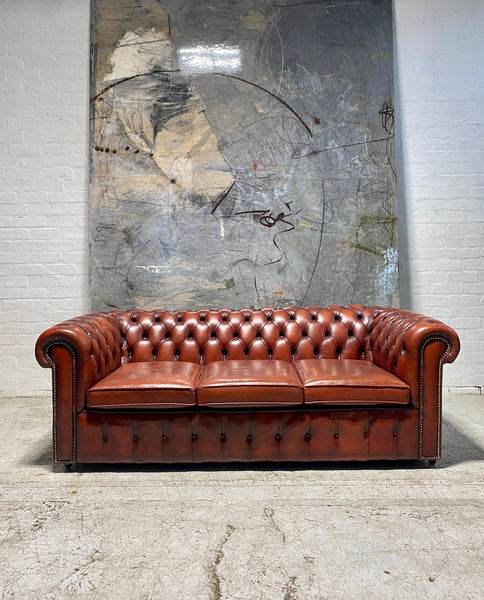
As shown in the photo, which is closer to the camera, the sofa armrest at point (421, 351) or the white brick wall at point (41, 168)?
the sofa armrest at point (421, 351)

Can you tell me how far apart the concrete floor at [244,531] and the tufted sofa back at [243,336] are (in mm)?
786

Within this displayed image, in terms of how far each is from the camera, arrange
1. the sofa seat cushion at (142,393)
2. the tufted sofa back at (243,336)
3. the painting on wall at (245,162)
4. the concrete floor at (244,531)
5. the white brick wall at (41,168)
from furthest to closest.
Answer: the white brick wall at (41,168) → the painting on wall at (245,162) → the tufted sofa back at (243,336) → the sofa seat cushion at (142,393) → the concrete floor at (244,531)

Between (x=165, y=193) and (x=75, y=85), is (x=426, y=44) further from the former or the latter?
(x=75, y=85)

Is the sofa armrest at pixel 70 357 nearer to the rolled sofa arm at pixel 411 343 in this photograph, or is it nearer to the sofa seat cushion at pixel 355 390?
the sofa seat cushion at pixel 355 390

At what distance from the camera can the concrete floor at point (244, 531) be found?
1.49m

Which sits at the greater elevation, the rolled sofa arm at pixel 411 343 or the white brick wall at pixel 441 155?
the white brick wall at pixel 441 155

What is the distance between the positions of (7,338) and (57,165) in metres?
1.43

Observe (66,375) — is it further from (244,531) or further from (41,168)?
(41,168)

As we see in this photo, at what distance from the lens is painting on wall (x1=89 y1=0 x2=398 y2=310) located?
374 centimetres

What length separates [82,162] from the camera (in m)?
3.88

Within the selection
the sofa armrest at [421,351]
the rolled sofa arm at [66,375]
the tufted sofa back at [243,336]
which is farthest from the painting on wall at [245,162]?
the rolled sofa arm at [66,375]

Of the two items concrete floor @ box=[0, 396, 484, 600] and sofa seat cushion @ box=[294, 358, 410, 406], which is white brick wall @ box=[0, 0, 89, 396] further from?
sofa seat cushion @ box=[294, 358, 410, 406]

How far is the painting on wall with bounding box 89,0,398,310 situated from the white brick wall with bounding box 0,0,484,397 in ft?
0.82

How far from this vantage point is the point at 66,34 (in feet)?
12.7
